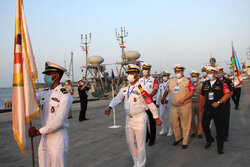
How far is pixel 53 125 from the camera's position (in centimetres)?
288

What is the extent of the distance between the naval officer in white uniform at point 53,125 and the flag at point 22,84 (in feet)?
0.54

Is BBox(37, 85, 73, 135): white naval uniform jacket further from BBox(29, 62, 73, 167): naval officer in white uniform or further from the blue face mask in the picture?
the blue face mask

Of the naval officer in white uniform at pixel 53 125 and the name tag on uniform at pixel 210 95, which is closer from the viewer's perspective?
the naval officer in white uniform at pixel 53 125

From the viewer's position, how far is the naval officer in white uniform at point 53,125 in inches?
116

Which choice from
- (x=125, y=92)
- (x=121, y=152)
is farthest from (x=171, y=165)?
(x=125, y=92)

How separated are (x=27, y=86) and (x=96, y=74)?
47.9m

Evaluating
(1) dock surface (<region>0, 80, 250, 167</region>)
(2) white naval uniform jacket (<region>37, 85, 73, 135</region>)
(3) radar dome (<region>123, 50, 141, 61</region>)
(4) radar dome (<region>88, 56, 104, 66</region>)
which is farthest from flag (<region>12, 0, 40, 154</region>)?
(4) radar dome (<region>88, 56, 104, 66</region>)

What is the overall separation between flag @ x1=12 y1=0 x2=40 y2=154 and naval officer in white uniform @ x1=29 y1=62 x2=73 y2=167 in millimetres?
166

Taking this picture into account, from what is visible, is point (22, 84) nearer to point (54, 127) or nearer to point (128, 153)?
point (54, 127)

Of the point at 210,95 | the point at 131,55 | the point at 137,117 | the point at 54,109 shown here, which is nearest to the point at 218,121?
the point at 210,95

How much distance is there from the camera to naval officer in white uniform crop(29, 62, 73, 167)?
2.94m

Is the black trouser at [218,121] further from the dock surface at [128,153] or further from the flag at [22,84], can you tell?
the flag at [22,84]

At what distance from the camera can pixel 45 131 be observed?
2.84 m

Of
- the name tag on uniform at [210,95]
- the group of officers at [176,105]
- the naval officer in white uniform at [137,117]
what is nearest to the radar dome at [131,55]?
the group of officers at [176,105]
